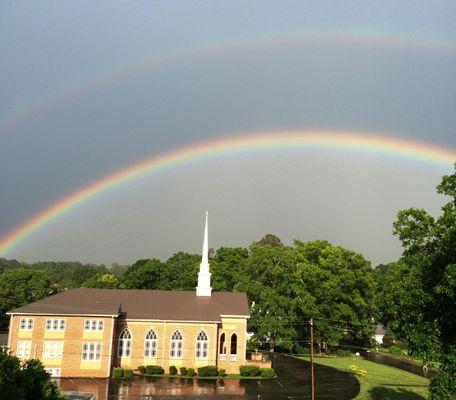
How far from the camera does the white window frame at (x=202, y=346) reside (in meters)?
45.5

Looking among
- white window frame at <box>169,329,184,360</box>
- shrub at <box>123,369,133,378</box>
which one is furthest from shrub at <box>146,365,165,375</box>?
shrub at <box>123,369,133,378</box>

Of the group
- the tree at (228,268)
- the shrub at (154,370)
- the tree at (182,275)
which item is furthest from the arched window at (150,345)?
the tree at (182,275)

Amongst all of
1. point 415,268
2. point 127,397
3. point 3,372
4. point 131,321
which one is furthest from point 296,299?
point 3,372

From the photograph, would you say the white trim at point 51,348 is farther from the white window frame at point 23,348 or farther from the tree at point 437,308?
the tree at point 437,308

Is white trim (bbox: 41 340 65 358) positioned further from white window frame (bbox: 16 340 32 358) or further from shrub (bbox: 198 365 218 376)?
shrub (bbox: 198 365 218 376)

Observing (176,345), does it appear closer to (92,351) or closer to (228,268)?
(92,351)

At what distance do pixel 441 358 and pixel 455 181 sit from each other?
360 inches

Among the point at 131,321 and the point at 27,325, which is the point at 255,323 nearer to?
the point at 131,321

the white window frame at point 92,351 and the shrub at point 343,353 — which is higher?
the white window frame at point 92,351

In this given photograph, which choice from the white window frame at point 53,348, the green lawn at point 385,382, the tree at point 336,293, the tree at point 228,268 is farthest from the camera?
the tree at point 228,268

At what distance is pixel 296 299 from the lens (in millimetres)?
60062

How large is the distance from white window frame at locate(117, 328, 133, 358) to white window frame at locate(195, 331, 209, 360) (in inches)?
266

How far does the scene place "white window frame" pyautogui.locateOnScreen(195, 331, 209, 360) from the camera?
45.5 m

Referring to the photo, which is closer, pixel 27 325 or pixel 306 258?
pixel 27 325
